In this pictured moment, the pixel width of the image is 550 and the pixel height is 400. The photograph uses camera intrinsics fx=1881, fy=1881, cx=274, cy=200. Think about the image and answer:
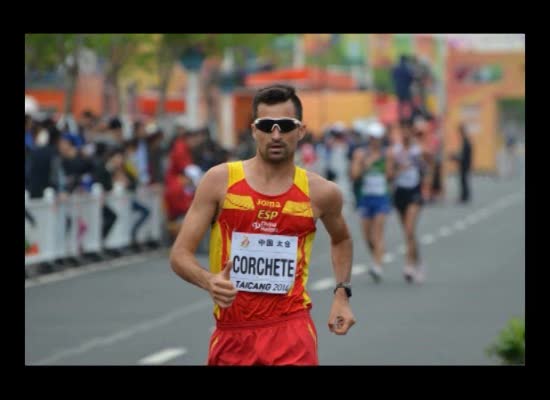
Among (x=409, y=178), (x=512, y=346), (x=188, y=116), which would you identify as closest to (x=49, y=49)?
(x=409, y=178)

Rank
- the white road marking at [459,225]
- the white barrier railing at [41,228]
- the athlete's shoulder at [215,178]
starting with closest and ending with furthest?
the athlete's shoulder at [215,178] → the white barrier railing at [41,228] → the white road marking at [459,225]

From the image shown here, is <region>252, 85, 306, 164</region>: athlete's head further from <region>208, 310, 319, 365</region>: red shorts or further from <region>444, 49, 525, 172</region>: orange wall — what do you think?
<region>444, 49, 525, 172</region>: orange wall

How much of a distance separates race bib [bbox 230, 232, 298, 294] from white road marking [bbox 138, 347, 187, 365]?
5594mm

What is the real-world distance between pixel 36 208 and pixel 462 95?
46.2 metres

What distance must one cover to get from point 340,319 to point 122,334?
7693 mm

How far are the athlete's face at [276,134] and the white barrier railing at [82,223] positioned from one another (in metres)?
12.2

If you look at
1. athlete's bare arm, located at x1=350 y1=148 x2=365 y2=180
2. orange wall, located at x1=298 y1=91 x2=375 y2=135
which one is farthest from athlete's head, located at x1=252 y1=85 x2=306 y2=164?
orange wall, located at x1=298 y1=91 x2=375 y2=135

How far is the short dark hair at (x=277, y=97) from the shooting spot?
815 cm

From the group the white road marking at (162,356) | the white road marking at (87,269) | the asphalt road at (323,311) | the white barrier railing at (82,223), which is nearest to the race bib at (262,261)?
the asphalt road at (323,311)

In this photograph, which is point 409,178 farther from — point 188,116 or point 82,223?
point 188,116

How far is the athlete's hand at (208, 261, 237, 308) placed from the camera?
24.6ft

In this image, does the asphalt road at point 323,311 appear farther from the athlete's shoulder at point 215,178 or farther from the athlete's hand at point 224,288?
the athlete's hand at point 224,288

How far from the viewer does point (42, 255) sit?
2189 centimetres
